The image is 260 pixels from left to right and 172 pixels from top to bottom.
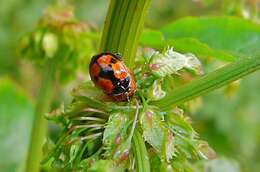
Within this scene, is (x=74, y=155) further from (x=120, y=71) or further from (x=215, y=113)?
(x=215, y=113)

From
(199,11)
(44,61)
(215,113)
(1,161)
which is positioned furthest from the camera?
(199,11)

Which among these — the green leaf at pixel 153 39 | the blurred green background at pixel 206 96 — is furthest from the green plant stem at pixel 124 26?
the blurred green background at pixel 206 96

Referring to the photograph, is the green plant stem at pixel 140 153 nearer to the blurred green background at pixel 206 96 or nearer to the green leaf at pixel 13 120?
the green leaf at pixel 13 120

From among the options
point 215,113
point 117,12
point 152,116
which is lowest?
point 215,113

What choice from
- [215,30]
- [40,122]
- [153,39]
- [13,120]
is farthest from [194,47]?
[13,120]

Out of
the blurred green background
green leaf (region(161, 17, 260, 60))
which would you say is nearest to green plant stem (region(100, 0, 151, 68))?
green leaf (region(161, 17, 260, 60))

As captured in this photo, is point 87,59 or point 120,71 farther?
point 87,59

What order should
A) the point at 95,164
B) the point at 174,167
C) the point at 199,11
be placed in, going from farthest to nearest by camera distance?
the point at 199,11 < the point at 174,167 < the point at 95,164

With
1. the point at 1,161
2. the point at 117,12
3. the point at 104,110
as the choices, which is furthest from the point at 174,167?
the point at 1,161
